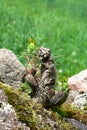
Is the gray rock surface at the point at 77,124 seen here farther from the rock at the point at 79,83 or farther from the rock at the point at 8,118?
the rock at the point at 79,83

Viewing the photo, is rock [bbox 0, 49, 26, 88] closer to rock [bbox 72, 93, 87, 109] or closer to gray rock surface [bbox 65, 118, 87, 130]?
rock [bbox 72, 93, 87, 109]

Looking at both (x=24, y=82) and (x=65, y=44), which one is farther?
(x=65, y=44)

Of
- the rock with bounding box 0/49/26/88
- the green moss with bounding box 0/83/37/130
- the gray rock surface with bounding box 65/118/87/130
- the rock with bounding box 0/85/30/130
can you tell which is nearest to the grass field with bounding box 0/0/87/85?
the rock with bounding box 0/49/26/88

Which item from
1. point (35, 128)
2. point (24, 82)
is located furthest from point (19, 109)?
point (24, 82)

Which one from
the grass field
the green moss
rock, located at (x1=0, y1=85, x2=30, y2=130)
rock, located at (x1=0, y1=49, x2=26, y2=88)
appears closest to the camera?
rock, located at (x1=0, y1=85, x2=30, y2=130)

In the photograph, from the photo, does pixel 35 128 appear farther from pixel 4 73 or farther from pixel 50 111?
pixel 4 73

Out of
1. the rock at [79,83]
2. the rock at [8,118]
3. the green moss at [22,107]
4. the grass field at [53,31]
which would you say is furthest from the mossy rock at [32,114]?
the grass field at [53,31]
